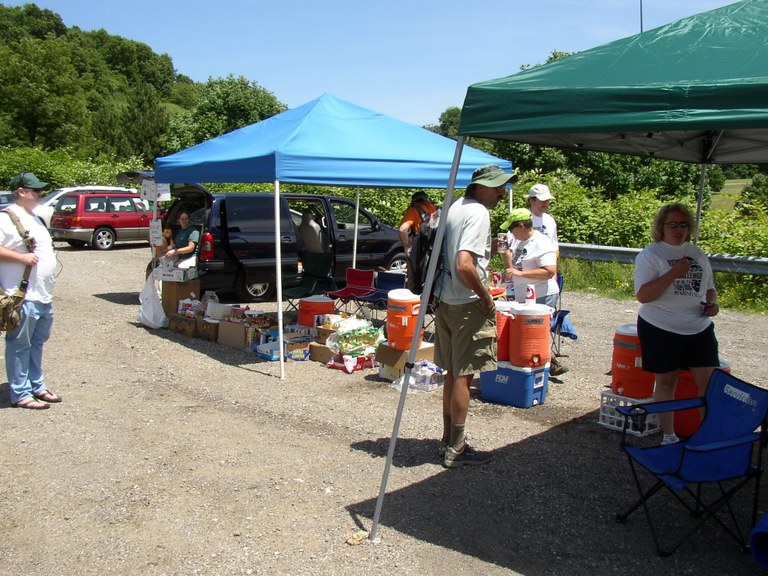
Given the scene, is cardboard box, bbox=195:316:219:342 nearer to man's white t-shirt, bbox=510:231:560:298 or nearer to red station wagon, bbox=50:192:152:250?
man's white t-shirt, bbox=510:231:560:298

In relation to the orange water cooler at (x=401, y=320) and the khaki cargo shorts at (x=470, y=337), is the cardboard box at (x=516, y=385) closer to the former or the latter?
the orange water cooler at (x=401, y=320)

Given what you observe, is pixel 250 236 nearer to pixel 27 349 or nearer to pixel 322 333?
pixel 322 333

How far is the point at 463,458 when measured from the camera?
4703 millimetres

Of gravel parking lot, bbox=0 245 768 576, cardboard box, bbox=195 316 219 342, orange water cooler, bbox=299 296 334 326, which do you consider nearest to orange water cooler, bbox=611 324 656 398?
gravel parking lot, bbox=0 245 768 576

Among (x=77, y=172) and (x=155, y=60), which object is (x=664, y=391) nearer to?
(x=77, y=172)

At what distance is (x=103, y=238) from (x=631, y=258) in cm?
1476

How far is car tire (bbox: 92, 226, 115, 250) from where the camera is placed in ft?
65.8

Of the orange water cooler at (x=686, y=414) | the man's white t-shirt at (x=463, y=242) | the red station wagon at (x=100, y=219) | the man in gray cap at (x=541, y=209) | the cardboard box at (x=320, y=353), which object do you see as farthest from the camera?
the red station wagon at (x=100, y=219)

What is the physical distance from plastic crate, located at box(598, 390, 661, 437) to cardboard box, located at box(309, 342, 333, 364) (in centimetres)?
299

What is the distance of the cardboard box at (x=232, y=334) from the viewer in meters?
8.23

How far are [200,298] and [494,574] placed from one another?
7.42 m

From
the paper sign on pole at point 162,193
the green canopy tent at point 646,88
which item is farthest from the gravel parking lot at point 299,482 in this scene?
the paper sign on pole at point 162,193

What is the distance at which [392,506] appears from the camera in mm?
4141

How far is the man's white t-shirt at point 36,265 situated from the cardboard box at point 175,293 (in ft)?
12.8
